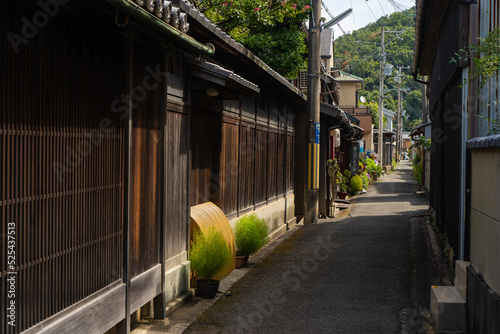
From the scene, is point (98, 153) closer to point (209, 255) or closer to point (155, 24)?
point (155, 24)

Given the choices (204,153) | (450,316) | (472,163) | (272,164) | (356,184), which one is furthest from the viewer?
(356,184)

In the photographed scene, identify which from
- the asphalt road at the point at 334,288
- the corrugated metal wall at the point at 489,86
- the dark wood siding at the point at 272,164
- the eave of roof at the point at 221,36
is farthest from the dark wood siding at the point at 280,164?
the corrugated metal wall at the point at 489,86

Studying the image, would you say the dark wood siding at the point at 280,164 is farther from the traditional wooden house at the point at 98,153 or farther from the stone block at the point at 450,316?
the stone block at the point at 450,316

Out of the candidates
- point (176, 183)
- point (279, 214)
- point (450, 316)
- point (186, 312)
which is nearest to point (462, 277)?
point (450, 316)

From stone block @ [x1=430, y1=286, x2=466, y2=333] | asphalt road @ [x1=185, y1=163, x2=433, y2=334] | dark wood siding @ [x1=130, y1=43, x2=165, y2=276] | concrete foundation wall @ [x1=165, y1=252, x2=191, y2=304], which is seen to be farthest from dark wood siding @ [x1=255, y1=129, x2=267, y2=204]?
stone block @ [x1=430, y1=286, x2=466, y2=333]

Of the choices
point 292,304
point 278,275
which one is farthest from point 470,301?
point 278,275

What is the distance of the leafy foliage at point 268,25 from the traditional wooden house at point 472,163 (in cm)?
609

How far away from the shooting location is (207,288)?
9.35 m

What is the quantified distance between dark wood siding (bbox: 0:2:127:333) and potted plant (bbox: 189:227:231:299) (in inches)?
107

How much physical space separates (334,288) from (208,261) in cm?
256

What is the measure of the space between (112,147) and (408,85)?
102591mm

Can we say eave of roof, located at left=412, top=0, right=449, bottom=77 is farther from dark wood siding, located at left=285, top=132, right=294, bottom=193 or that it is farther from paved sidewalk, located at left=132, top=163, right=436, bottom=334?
paved sidewalk, located at left=132, top=163, right=436, bottom=334

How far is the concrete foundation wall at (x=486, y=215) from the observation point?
19.8 feet

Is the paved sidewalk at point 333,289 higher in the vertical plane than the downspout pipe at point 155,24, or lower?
lower
